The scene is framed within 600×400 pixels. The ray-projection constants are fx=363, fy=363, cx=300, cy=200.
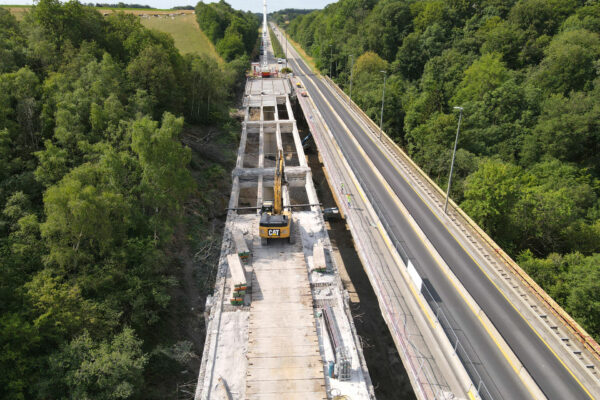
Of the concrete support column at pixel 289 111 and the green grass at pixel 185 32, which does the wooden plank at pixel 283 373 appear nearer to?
the concrete support column at pixel 289 111

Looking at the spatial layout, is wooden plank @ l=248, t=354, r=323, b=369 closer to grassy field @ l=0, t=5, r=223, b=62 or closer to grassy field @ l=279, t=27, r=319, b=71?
grassy field @ l=0, t=5, r=223, b=62

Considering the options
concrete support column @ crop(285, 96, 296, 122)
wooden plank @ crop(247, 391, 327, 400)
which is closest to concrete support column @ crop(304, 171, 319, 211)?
wooden plank @ crop(247, 391, 327, 400)

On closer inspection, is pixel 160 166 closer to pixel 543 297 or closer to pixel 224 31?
pixel 543 297

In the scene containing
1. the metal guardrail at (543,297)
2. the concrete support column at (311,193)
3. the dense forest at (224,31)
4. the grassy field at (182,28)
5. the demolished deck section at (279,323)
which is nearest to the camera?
the metal guardrail at (543,297)

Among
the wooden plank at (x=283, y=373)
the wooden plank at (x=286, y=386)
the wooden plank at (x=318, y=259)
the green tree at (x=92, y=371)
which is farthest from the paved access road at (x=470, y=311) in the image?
the green tree at (x=92, y=371)

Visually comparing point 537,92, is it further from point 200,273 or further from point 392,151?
point 200,273

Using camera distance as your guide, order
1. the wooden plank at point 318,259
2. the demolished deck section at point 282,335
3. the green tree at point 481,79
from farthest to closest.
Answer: the green tree at point 481,79 < the wooden plank at point 318,259 < the demolished deck section at point 282,335

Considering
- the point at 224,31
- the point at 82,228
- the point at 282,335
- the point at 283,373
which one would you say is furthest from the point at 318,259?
the point at 224,31
